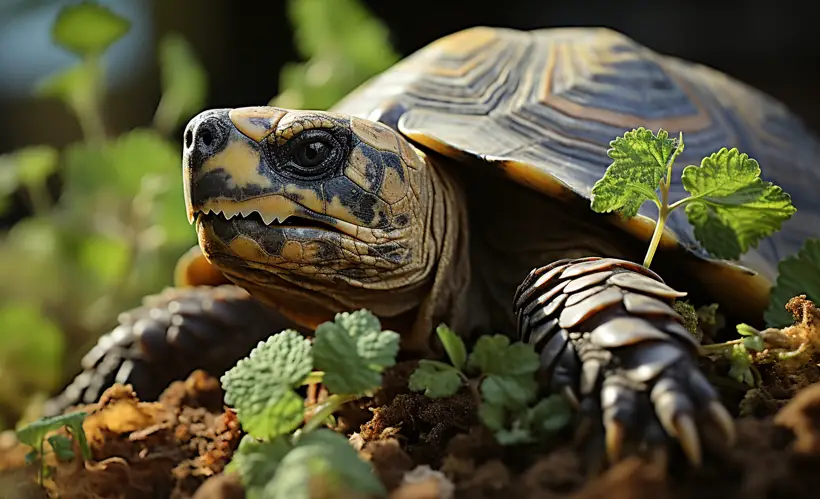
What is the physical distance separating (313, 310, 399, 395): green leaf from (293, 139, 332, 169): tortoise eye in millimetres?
→ 372

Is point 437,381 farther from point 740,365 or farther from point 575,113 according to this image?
point 575,113

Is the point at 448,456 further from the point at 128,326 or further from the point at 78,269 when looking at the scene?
the point at 78,269

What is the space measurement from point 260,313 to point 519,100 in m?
0.80

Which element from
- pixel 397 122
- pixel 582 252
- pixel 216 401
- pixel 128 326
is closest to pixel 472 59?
pixel 397 122

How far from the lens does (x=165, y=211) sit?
2.23m

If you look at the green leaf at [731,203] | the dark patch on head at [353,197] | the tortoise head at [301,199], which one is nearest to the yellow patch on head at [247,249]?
the tortoise head at [301,199]

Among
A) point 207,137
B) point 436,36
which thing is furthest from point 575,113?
point 436,36

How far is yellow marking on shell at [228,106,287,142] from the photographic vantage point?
1.14 m

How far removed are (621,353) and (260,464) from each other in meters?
0.43

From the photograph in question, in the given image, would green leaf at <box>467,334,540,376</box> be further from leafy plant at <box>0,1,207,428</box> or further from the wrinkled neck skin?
leafy plant at <box>0,1,207,428</box>

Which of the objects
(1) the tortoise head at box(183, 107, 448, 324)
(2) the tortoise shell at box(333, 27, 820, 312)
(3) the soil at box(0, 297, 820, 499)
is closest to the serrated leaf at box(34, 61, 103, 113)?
(2) the tortoise shell at box(333, 27, 820, 312)

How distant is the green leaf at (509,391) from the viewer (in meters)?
0.87

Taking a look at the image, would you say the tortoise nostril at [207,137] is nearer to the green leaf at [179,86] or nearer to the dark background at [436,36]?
the green leaf at [179,86]

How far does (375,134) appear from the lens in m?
1.26
